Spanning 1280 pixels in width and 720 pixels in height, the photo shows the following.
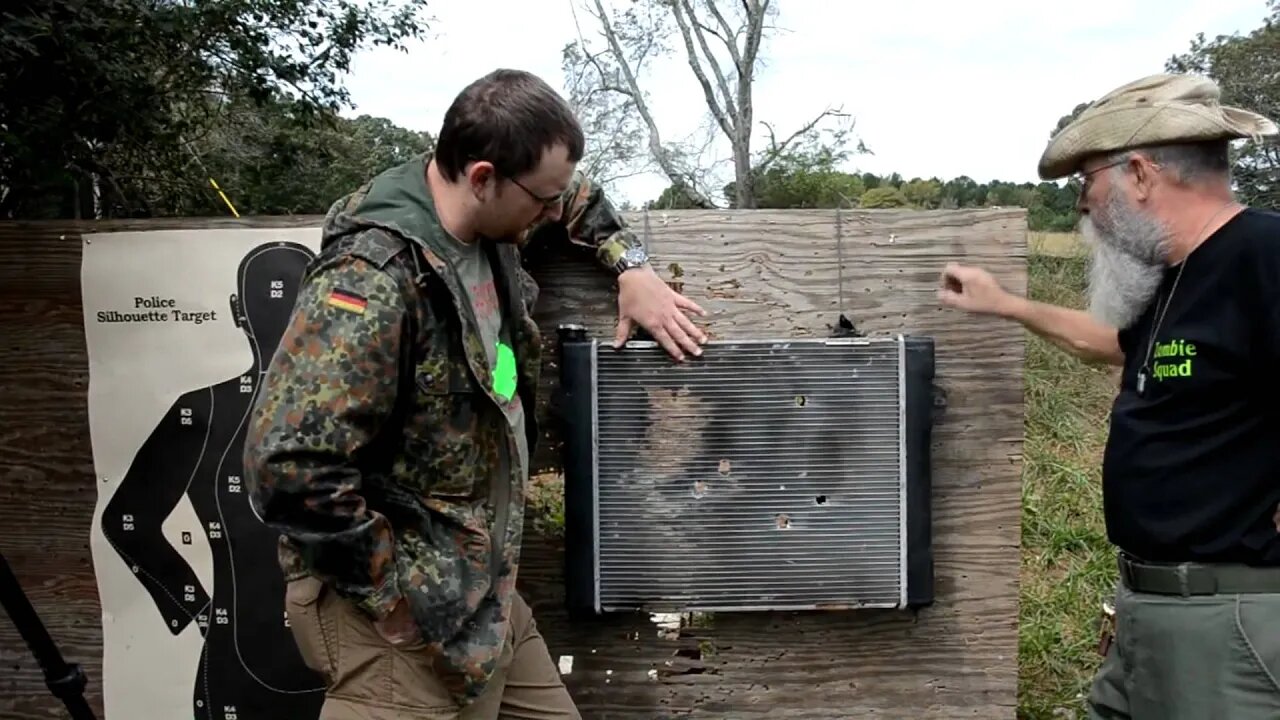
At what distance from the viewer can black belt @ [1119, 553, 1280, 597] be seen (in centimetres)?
192

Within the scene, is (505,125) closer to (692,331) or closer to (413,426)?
(413,426)

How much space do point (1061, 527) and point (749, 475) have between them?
3318mm

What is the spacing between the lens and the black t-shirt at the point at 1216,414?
6.21ft

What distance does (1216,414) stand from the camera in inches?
76.5

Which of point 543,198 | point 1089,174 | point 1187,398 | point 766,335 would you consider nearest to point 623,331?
point 766,335

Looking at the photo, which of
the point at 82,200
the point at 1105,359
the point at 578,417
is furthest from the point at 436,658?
the point at 82,200

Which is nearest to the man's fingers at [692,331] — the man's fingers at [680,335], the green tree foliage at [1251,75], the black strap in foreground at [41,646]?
the man's fingers at [680,335]

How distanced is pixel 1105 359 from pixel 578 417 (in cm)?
131

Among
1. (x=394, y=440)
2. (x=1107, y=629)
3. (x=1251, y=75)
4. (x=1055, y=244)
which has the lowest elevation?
(x=1107, y=629)

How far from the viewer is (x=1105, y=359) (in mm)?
2396

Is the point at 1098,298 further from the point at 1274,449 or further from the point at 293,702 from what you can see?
the point at 293,702

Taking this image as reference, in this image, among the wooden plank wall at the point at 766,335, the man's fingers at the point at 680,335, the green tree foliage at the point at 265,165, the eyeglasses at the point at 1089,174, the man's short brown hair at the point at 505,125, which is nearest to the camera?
the man's short brown hair at the point at 505,125

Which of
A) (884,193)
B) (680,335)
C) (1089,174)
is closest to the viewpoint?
(1089,174)

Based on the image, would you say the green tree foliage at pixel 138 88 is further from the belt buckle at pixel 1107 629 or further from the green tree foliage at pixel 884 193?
the belt buckle at pixel 1107 629
